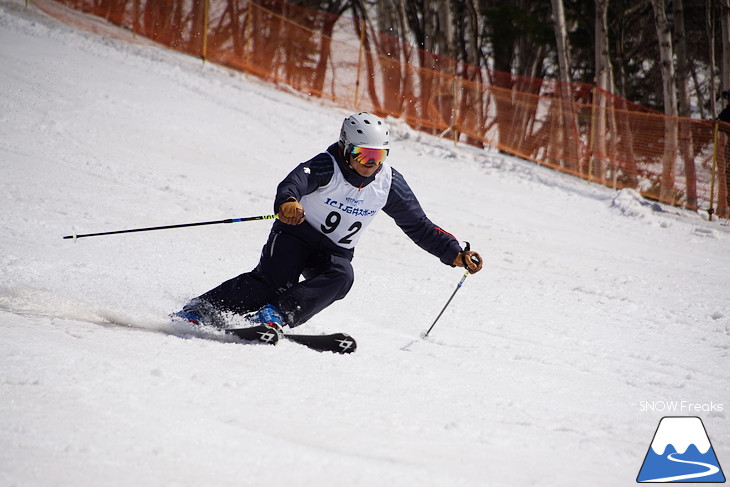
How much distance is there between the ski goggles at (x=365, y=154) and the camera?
13.4ft

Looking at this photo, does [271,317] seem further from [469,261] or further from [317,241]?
[469,261]

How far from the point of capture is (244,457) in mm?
2326

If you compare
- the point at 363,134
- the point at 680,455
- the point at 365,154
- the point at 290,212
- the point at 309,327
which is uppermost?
the point at 363,134

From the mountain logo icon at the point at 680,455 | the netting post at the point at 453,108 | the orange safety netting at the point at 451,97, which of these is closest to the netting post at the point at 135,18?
the orange safety netting at the point at 451,97

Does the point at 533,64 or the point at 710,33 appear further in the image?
the point at 533,64

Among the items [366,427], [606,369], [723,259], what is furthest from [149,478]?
[723,259]

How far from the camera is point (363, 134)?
4.10 meters

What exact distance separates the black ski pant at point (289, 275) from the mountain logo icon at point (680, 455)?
74.8 inches

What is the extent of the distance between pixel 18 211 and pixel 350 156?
11.9 feet

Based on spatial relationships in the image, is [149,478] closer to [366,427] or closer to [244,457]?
[244,457]

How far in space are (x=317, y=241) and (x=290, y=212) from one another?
0.57 metres

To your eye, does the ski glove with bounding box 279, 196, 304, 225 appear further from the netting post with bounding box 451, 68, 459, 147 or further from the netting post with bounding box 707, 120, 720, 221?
the netting post with bounding box 451, 68, 459, 147

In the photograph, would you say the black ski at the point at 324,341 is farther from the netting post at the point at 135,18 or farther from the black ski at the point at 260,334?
the netting post at the point at 135,18

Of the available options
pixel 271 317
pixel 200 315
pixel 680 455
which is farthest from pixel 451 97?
pixel 680 455
